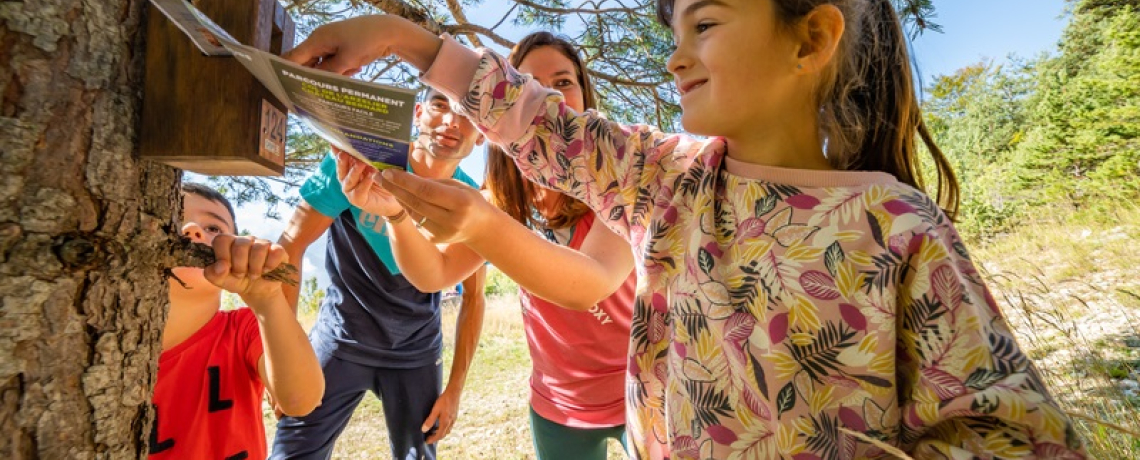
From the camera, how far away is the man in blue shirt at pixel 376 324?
70.6 inches

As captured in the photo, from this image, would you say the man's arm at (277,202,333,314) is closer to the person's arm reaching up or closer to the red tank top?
the red tank top

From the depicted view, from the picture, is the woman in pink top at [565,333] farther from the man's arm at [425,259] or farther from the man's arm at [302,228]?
the man's arm at [302,228]

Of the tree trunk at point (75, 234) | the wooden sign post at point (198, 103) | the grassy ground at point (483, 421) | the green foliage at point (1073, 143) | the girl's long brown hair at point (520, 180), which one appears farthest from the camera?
the green foliage at point (1073, 143)

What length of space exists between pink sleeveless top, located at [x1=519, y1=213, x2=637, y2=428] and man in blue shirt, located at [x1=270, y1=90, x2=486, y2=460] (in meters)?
0.49

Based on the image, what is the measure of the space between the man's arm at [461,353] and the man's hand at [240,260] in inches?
49.3

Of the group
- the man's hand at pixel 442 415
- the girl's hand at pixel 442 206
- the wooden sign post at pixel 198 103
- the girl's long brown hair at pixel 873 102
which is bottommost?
the man's hand at pixel 442 415

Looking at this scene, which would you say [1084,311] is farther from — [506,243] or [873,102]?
[506,243]

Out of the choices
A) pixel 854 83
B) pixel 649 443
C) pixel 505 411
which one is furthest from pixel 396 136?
pixel 505 411

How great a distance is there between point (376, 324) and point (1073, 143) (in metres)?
16.8

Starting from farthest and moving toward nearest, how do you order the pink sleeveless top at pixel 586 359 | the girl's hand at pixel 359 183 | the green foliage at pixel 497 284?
the green foliage at pixel 497 284
the pink sleeveless top at pixel 586 359
the girl's hand at pixel 359 183

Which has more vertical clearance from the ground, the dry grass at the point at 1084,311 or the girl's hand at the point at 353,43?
the girl's hand at the point at 353,43

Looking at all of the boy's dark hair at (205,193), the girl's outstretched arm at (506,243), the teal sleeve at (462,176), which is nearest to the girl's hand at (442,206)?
the girl's outstretched arm at (506,243)

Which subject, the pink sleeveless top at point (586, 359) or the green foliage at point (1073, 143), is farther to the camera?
the green foliage at point (1073, 143)

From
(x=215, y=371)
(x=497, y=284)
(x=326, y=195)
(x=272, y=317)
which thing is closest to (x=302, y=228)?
(x=326, y=195)
